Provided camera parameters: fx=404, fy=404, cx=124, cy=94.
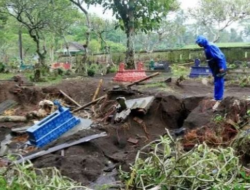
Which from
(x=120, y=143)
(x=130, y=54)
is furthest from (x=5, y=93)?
(x=130, y=54)

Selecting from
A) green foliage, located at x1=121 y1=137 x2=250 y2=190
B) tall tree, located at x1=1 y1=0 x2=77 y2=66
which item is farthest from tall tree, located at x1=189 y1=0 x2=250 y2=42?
green foliage, located at x1=121 y1=137 x2=250 y2=190

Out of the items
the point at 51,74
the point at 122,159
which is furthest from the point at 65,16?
the point at 122,159

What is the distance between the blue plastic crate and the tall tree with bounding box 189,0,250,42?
89.1 ft

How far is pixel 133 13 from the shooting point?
2048cm

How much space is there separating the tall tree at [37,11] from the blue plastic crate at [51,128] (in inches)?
599

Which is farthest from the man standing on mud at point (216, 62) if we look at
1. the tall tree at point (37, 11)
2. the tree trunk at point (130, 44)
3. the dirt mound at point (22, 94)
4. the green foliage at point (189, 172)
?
the tall tree at point (37, 11)

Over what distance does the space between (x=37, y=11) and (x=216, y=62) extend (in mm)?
19465

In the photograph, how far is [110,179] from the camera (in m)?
7.28

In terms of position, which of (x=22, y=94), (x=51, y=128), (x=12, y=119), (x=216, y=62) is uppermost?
(x=216, y=62)

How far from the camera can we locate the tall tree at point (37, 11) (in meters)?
24.6

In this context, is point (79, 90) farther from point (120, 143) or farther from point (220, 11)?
point (220, 11)

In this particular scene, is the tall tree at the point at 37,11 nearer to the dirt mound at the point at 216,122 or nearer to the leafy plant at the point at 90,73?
the leafy plant at the point at 90,73

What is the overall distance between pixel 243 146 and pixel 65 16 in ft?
81.7

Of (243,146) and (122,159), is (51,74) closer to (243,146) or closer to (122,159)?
(122,159)
